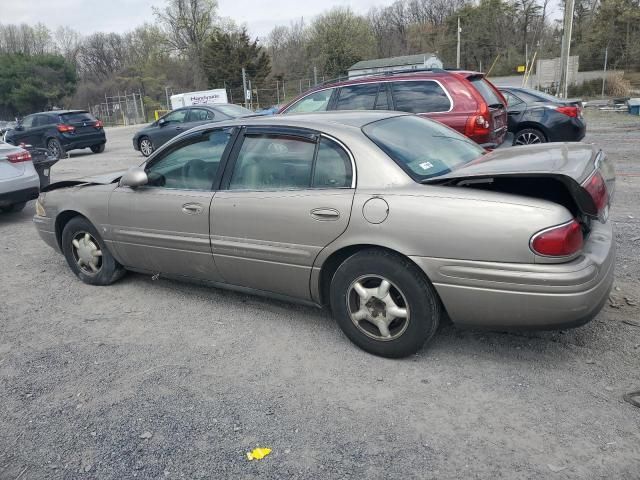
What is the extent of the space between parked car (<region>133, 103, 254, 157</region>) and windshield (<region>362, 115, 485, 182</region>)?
10.4 m

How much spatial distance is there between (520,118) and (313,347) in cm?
816

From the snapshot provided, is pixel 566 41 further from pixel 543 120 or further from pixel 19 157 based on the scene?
pixel 19 157

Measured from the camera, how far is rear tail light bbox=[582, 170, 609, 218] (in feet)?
8.95

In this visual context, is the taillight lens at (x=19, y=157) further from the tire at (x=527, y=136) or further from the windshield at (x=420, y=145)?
the tire at (x=527, y=136)

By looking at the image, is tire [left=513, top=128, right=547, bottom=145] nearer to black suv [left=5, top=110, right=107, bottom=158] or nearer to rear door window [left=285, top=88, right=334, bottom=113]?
rear door window [left=285, top=88, right=334, bottom=113]

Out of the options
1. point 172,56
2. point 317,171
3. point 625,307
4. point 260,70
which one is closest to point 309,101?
point 317,171

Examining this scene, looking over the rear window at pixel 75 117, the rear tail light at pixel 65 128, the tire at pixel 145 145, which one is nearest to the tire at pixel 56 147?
the rear tail light at pixel 65 128

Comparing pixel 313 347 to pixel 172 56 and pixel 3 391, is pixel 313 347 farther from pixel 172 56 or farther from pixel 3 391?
pixel 172 56

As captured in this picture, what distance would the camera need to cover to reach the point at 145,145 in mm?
15359

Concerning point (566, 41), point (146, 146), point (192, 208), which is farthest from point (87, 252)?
point (566, 41)

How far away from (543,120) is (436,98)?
3545mm

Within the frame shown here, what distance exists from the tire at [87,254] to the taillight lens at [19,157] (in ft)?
11.2

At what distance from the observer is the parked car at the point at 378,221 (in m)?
2.69

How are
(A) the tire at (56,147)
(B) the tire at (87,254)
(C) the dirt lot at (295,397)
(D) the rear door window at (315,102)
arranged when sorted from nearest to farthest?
(C) the dirt lot at (295,397) < (B) the tire at (87,254) < (D) the rear door window at (315,102) < (A) the tire at (56,147)
